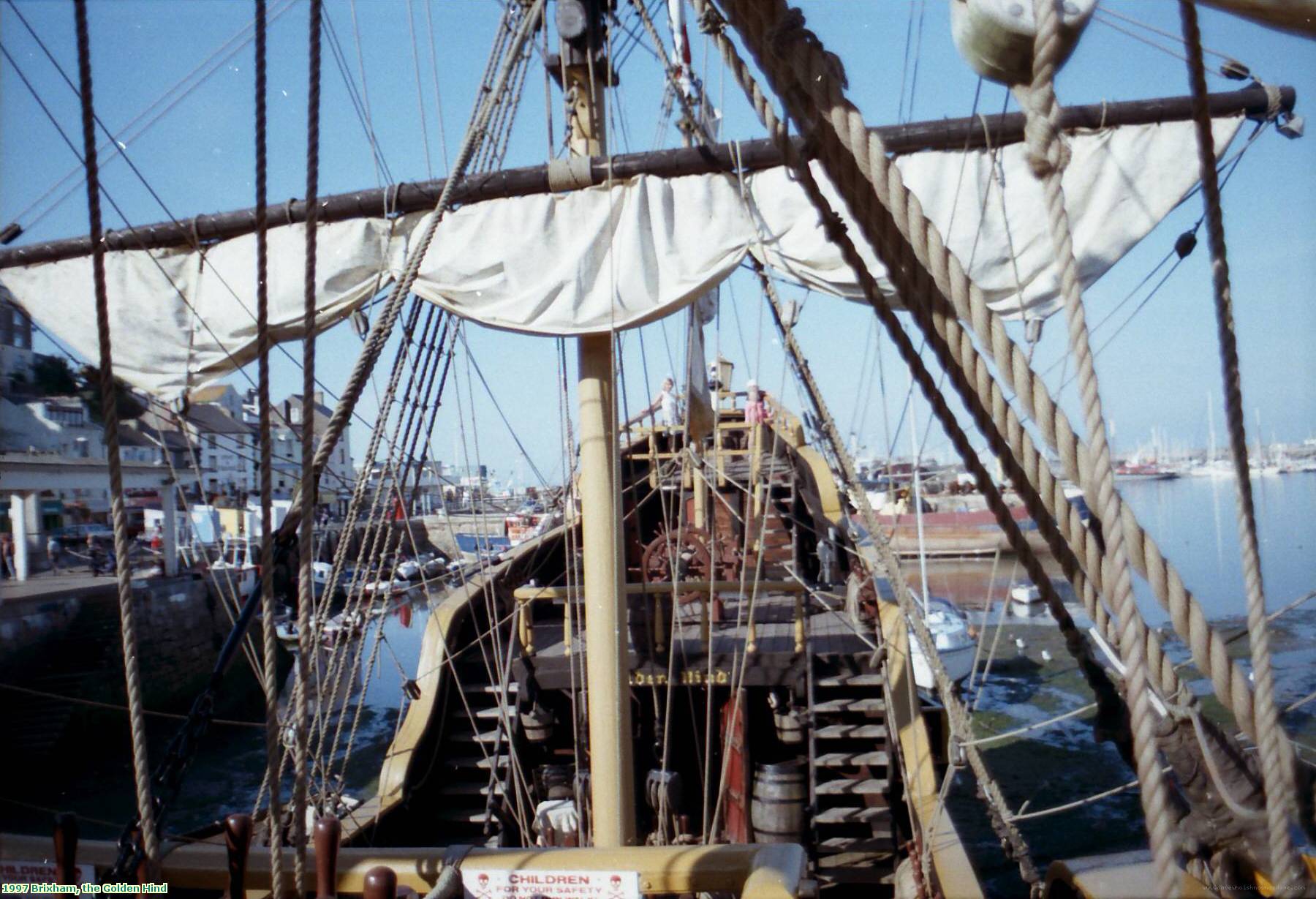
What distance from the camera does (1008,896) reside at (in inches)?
317

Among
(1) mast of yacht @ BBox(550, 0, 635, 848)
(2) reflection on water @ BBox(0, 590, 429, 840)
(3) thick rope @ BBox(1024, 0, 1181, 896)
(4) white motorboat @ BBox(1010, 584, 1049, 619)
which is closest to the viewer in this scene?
(3) thick rope @ BBox(1024, 0, 1181, 896)

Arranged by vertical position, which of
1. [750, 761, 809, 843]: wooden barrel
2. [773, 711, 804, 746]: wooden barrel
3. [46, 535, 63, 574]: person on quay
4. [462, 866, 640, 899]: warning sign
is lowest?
[750, 761, 809, 843]: wooden barrel

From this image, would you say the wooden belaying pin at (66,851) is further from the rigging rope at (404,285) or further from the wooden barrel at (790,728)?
the wooden barrel at (790,728)

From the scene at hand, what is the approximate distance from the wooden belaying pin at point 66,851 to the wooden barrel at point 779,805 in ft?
13.4

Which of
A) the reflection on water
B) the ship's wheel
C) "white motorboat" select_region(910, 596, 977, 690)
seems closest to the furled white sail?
the ship's wheel

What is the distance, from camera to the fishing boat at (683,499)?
134 centimetres

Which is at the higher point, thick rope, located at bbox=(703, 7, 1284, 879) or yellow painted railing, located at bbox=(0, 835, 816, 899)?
thick rope, located at bbox=(703, 7, 1284, 879)

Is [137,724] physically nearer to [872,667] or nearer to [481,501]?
[481,501]

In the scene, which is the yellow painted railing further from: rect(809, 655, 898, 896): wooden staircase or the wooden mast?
rect(809, 655, 898, 896): wooden staircase

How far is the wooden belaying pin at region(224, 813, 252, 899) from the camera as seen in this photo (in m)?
1.94

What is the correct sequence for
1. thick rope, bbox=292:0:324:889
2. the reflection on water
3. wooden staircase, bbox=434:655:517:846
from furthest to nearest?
the reflection on water
wooden staircase, bbox=434:655:517:846
thick rope, bbox=292:0:324:889

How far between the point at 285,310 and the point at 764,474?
7497 mm

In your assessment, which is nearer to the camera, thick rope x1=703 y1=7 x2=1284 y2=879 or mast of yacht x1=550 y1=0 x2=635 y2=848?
thick rope x1=703 y1=7 x2=1284 y2=879

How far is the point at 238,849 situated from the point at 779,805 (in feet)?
13.0
